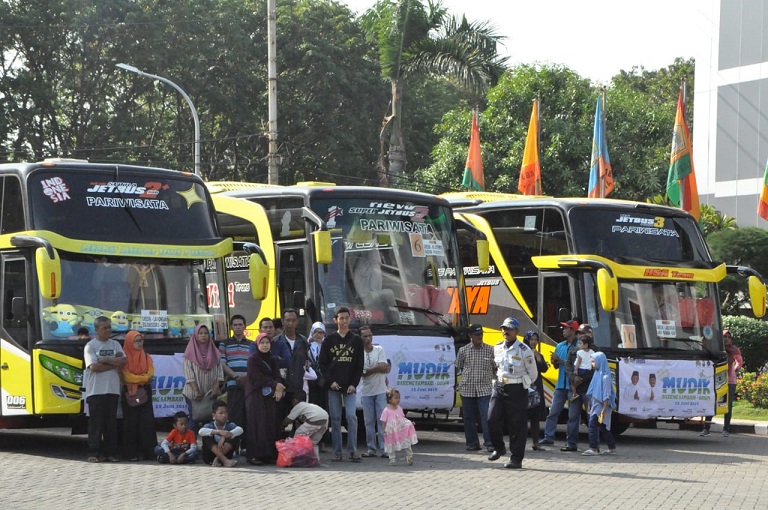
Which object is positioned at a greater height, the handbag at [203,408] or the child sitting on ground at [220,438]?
the handbag at [203,408]

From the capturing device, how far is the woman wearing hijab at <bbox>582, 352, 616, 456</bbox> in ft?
52.5

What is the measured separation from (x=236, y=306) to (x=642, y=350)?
5.73 meters

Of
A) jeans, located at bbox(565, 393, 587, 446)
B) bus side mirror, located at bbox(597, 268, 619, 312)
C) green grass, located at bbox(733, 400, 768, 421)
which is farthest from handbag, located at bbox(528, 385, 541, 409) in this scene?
green grass, located at bbox(733, 400, 768, 421)

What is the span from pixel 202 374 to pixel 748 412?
1211 centimetres

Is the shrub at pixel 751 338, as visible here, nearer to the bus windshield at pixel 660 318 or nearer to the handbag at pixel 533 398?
the bus windshield at pixel 660 318

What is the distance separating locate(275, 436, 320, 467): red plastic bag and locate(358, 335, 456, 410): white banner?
2.59m

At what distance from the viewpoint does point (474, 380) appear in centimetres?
1636

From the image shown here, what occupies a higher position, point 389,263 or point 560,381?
point 389,263

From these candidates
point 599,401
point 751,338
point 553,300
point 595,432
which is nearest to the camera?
point 599,401

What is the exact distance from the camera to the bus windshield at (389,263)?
1680 centimetres

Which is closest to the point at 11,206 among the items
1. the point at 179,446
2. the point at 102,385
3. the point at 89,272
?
the point at 89,272

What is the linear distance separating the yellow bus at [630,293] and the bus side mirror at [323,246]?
12.8ft

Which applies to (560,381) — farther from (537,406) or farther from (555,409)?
(537,406)

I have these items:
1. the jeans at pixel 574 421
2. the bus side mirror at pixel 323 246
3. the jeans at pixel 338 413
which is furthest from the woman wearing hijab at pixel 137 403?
the jeans at pixel 574 421
